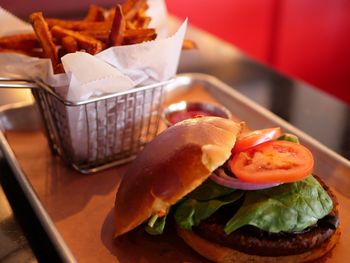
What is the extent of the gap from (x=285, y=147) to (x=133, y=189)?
42 centimetres

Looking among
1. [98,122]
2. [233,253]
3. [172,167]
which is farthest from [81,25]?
[233,253]

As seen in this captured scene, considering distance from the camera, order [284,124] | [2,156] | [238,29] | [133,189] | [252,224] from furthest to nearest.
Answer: [238,29] → [284,124] → [2,156] → [133,189] → [252,224]

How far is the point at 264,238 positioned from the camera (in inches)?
44.0

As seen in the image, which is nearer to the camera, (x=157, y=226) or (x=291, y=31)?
(x=157, y=226)

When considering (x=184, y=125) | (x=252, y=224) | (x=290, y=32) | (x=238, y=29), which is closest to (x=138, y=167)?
(x=184, y=125)

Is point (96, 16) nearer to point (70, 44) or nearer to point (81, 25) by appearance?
point (81, 25)

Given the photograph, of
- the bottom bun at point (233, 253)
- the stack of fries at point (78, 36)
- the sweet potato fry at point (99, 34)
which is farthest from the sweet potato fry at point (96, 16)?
the bottom bun at point (233, 253)

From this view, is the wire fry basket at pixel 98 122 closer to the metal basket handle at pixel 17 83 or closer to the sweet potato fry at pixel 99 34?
the metal basket handle at pixel 17 83

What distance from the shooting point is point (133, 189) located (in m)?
1.21

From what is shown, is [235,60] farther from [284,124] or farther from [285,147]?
[285,147]

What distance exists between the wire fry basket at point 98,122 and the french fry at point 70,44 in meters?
0.13

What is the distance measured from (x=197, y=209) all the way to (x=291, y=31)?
11.8 feet

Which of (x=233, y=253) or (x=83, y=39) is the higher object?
(x=83, y=39)

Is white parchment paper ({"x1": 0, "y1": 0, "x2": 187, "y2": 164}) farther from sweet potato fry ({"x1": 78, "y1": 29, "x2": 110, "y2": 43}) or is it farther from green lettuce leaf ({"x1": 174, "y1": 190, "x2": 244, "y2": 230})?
green lettuce leaf ({"x1": 174, "y1": 190, "x2": 244, "y2": 230})
